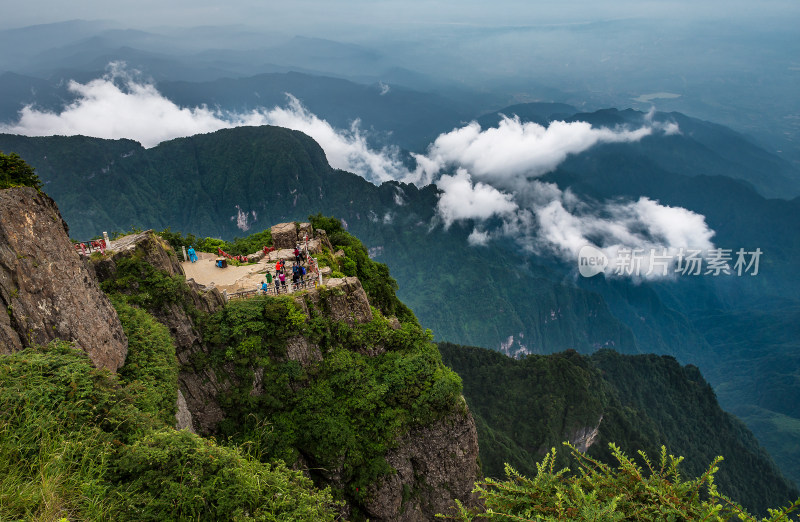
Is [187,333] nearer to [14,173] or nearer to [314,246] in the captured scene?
[14,173]

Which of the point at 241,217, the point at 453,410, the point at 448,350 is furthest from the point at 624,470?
the point at 241,217

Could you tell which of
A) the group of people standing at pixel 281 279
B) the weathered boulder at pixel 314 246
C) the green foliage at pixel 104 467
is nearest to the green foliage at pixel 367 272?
the weathered boulder at pixel 314 246

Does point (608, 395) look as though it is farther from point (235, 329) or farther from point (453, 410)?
point (235, 329)

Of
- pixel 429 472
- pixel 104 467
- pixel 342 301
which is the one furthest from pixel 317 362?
pixel 104 467

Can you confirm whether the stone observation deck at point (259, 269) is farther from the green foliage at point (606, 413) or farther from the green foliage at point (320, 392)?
the green foliage at point (606, 413)

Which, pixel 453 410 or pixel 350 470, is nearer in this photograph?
pixel 350 470

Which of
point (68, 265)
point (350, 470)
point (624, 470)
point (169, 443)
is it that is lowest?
point (350, 470)

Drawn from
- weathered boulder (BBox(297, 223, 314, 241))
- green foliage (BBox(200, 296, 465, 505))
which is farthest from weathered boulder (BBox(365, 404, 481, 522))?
weathered boulder (BBox(297, 223, 314, 241))
